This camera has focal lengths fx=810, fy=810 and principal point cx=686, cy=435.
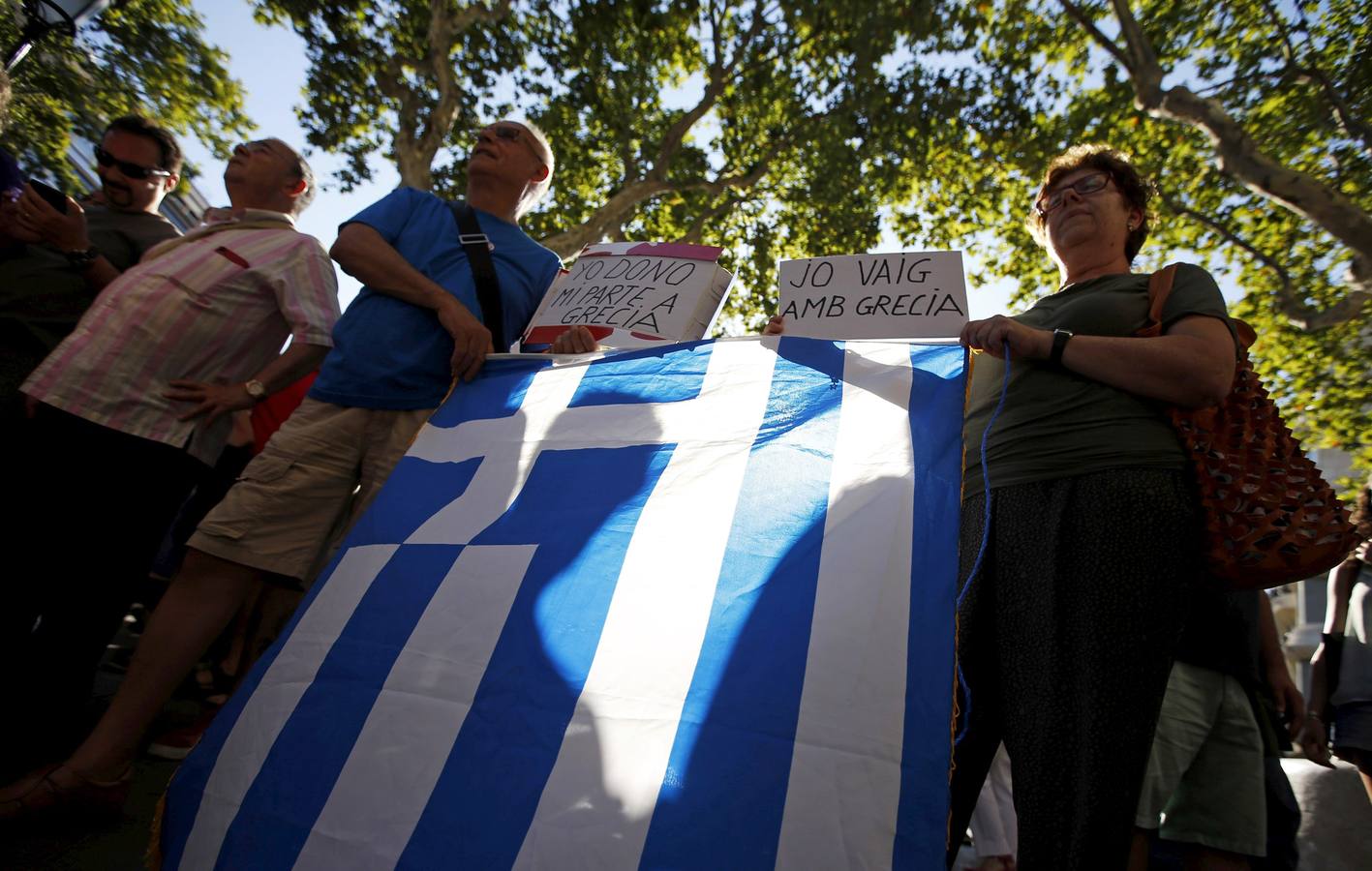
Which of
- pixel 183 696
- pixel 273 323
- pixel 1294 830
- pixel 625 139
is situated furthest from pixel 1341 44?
pixel 183 696

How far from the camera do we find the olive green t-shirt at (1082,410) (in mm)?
1423

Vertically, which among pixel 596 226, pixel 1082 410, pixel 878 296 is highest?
pixel 596 226

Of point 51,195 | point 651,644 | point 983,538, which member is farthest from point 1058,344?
point 51,195

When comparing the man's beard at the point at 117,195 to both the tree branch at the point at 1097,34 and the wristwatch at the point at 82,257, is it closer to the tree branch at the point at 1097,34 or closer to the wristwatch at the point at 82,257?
the wristwatch at the point at 82,257

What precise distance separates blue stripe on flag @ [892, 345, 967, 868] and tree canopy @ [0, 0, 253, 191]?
10449 mm

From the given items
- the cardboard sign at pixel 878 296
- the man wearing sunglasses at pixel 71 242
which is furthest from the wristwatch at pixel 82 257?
the cardboard sign at pixel 878 296

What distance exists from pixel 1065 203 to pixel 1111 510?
783 millimetres

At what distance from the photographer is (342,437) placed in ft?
7.00

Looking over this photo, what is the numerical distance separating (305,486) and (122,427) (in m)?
0.56

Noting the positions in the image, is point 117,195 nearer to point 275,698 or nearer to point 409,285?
point 409,285

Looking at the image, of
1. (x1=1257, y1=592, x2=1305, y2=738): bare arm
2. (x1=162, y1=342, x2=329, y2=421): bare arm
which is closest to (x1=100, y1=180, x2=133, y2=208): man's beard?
(x1=162, y1=342, x2=329, y2=421): bare arm

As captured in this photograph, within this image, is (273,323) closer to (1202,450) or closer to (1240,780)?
(1202,450)

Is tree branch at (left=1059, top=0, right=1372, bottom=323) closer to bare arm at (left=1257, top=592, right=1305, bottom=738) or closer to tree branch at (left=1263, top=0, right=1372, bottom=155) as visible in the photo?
tree branch at (left=1263, top=0, right=1372, bottom=155)

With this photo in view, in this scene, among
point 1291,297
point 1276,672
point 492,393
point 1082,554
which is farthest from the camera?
point 1291,297
